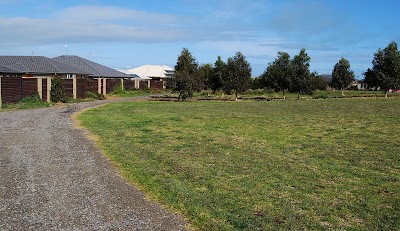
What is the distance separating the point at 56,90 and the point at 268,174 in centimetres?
2575

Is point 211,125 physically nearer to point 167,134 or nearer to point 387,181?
point 167,134

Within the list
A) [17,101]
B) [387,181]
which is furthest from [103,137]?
[17,101]

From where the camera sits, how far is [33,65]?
1519 inches

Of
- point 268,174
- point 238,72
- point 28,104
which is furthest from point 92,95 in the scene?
point 268,174

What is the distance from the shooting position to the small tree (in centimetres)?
3064

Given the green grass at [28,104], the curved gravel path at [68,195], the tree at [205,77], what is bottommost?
the curved gravel path at [68,195]

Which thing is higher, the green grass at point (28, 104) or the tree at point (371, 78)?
the tree at point (371, 78)

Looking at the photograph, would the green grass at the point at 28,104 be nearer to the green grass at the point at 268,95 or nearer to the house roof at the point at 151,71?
the green grass at the point at 268,95

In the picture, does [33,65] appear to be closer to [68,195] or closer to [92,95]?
[92,95]

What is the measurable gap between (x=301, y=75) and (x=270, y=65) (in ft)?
14.6

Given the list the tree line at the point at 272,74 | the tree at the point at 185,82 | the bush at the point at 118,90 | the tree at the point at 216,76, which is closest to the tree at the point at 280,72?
the tree line at the point at 272,74

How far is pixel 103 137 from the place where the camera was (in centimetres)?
1331

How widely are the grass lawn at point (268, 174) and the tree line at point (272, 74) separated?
89.1ft

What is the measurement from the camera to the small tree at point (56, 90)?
30641mm
